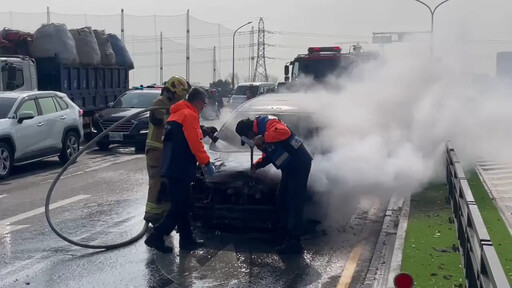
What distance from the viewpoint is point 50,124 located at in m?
15.5

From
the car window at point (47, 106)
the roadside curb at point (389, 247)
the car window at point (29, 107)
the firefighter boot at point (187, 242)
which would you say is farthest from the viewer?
the car window at point (47, 106)

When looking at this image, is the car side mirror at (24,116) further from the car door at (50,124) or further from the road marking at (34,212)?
the road marking at (34,212)

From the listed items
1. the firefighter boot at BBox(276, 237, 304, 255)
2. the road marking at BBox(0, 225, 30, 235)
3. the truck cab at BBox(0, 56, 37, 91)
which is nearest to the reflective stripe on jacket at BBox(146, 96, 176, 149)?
the firefighter boot at BBox(276, 237, 304, 255)

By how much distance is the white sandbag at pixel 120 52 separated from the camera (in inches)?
910

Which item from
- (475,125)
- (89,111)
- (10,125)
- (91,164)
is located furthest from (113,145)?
(475,125)

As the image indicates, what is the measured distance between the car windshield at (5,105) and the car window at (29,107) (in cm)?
20

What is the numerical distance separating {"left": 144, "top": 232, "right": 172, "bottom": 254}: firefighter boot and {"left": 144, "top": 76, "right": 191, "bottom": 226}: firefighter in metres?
0.45

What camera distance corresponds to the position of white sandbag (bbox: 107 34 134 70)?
75.8 feet

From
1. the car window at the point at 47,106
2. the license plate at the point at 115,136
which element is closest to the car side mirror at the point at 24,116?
the car window at the point at 47,106

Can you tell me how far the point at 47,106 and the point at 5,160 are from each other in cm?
206

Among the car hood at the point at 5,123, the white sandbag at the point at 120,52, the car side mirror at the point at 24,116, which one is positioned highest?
the white sandbag at the point at 120,52

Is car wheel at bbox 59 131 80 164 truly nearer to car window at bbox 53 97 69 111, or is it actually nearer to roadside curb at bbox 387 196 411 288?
car window at bbox 53 97 69 111

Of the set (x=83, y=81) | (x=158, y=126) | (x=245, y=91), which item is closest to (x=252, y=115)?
(x=158, y=126)

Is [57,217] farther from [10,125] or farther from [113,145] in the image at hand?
[113,145]
